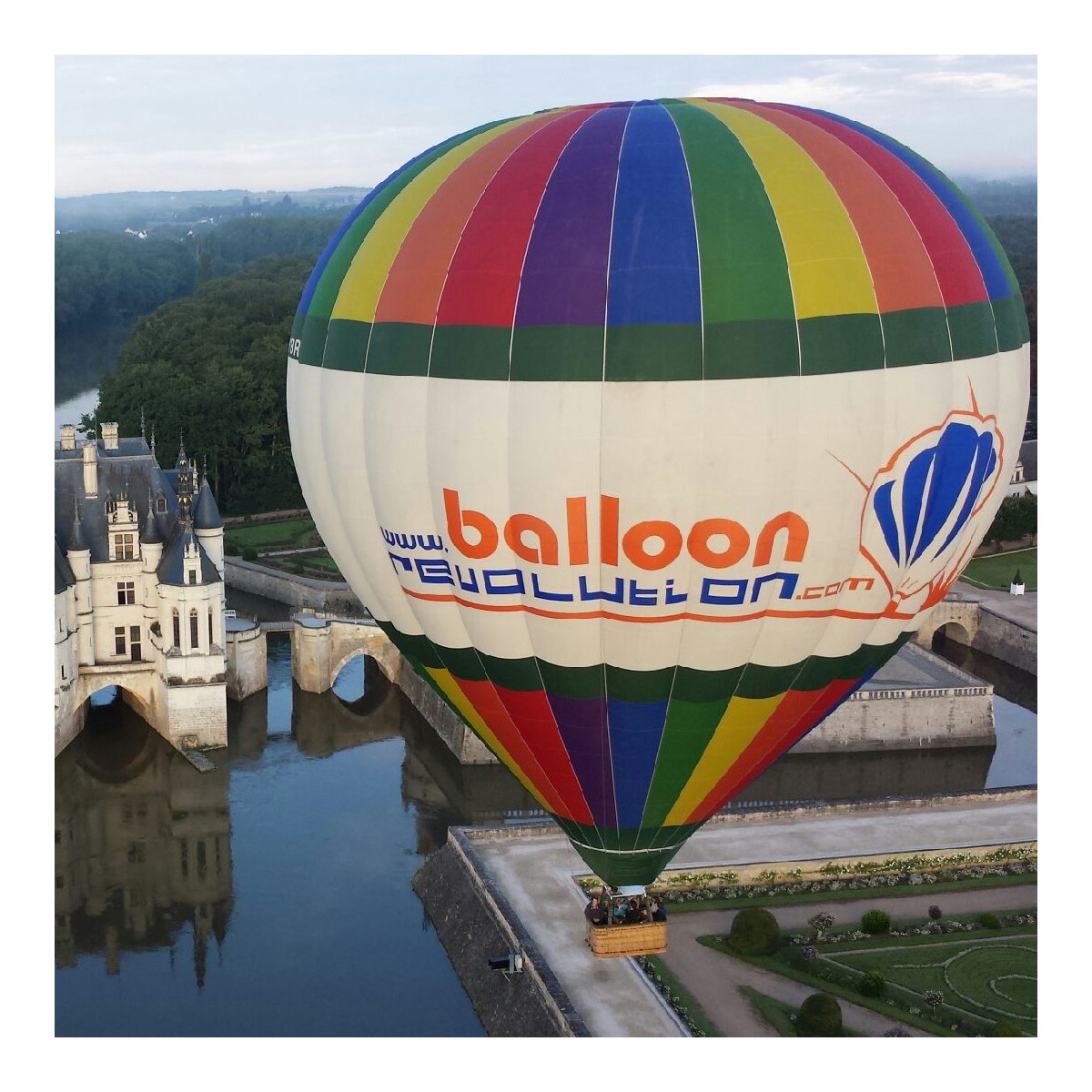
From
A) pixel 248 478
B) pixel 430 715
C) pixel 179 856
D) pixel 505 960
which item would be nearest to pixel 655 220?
pixel 505 960

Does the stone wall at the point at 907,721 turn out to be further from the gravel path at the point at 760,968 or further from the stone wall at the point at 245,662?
the stone wall at the point at 245,662

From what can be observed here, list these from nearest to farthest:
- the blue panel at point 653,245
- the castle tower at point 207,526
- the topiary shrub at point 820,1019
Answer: the blue panel at point 653,245 → the topiary shrub at point 820,1019 → the castle tower at point 207,526

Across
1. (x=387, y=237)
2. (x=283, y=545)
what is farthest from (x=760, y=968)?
(x=283, y=545)

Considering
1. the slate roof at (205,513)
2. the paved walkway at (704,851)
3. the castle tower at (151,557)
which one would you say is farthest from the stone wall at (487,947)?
the slate roof at (205,513)

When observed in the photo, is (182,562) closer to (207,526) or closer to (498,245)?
(207,526)

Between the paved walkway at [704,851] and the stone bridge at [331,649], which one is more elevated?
the stone bridge at [331,649]

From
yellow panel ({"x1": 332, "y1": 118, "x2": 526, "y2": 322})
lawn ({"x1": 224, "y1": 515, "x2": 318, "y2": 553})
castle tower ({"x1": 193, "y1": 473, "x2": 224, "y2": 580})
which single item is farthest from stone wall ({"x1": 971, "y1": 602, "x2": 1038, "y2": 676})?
yellow panel ({"x1": 332, "y1": 118, "x2": 526, "y2": 322})

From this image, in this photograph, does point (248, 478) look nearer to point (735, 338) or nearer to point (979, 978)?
point (979, 978)
